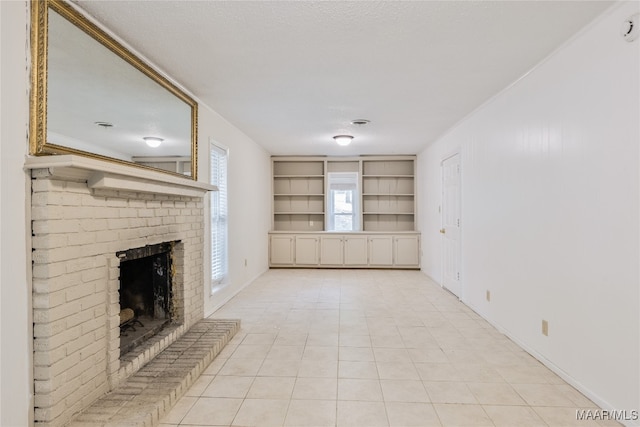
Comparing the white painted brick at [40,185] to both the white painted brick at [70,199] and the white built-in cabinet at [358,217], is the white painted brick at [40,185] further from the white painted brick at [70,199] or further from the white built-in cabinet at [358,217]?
the white built-in cabinet at [358,217]

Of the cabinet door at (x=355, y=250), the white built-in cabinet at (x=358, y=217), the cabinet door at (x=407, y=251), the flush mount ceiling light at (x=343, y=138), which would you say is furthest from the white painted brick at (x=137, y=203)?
the cabinet door at (x=407, y=251)

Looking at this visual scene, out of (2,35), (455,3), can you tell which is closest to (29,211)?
(2,35)

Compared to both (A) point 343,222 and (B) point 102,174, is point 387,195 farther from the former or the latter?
(B) point 102,174

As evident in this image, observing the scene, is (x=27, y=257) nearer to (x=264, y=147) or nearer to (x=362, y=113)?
(x=362, y=113)

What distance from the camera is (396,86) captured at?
331cm

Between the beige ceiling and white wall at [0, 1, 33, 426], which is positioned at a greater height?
the beige ceiling

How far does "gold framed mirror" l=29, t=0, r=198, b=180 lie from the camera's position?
178cm

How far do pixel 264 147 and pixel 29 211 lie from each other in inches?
195

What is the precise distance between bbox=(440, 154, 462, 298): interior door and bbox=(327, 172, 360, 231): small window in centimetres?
251

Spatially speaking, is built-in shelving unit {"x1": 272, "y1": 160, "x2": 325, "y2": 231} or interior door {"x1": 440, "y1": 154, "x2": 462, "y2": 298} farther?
built-in shelving unit {"x1": 272, "y1": 160, "x2": 325, "y2": 231}

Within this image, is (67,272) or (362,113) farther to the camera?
(362,113)

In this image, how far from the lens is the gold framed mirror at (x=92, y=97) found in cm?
178

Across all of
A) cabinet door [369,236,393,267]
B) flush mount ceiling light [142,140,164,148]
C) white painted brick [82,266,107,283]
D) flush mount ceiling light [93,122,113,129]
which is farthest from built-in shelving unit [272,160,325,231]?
white painted brick [82,266,107,283]

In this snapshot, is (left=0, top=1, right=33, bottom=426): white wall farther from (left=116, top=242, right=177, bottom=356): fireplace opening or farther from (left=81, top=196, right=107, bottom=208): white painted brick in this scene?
(left=116, top=242, right=177, bottom=356): fireplace opening
